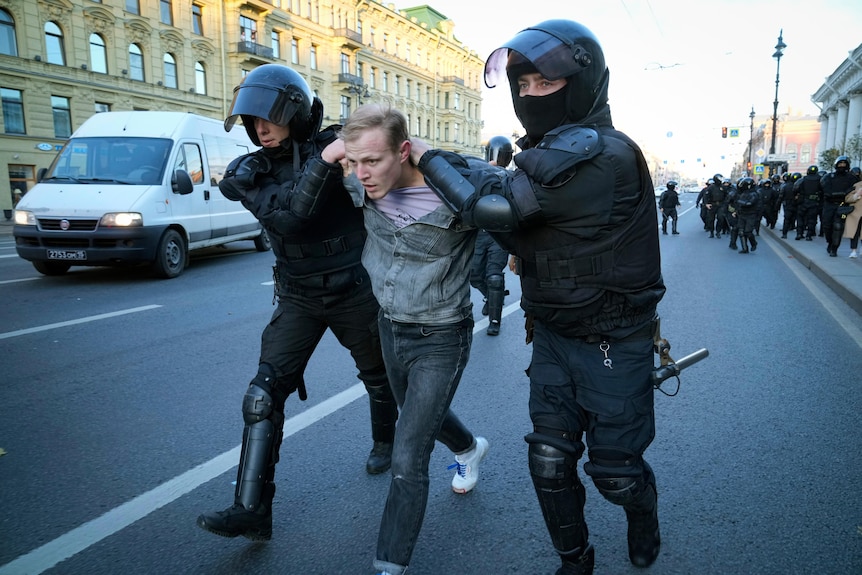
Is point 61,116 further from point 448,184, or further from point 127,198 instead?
point 448,184

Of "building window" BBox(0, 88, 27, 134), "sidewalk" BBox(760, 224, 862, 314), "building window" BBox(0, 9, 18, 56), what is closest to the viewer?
"sidewalk" BBox(760, 224, 862, 314)

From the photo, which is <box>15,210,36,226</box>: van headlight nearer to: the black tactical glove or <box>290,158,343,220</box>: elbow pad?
the black tactical glove

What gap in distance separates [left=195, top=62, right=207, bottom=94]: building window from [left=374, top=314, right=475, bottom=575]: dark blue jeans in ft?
117

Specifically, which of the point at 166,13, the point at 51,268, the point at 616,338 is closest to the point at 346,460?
the point at 616,338

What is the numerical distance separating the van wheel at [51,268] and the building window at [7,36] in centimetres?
2050

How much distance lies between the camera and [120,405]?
163 inches

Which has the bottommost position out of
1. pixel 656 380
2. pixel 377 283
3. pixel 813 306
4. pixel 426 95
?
pixel 813 306

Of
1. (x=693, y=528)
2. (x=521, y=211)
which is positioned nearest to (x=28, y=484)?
(x=521, y=211)

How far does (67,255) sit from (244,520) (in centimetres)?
781

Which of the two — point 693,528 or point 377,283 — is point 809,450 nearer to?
point 693,528

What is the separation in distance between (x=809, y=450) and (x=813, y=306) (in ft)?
17.3

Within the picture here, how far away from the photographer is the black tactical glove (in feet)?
8.59

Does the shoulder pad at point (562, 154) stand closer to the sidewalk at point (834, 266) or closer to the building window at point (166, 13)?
the sidewalk at point (834, 266)

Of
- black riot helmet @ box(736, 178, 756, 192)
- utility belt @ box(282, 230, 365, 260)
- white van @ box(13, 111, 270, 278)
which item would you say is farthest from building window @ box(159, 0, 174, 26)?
utility belt @ box(282, 230, 365, 260)
